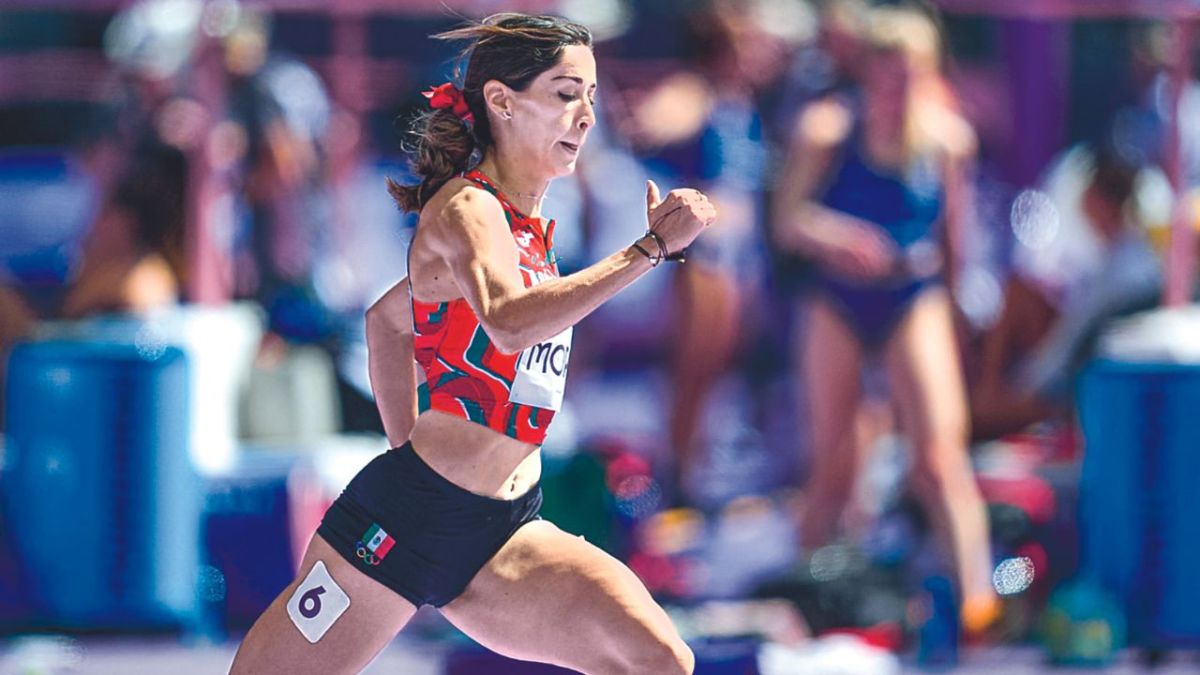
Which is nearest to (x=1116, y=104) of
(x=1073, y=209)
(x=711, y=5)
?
(x=1073, y=209)

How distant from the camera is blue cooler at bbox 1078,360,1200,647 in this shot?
6547mm

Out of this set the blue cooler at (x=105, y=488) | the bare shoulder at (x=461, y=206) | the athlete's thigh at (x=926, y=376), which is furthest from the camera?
the blue cooler at (x=105, y=488)

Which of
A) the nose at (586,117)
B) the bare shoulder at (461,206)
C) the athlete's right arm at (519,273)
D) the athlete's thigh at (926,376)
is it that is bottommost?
the athlete's thigh at (926,376)

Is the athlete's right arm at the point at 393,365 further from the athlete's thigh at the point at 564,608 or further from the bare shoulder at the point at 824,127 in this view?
the bare shoulder at the point at 824,127

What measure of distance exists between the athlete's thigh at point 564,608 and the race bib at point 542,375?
0.26 meters

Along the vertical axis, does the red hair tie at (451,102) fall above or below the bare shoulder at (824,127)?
above

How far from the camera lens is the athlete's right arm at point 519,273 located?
11.8ft

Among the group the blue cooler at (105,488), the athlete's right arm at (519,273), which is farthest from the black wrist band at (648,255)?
the blue cooler at (105,488)

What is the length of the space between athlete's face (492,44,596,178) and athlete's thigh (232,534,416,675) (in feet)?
2.84

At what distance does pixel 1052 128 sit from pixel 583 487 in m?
4.57

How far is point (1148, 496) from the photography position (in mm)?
6602

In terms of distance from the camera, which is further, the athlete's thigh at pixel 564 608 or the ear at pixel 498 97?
the ear at pixel 498 97

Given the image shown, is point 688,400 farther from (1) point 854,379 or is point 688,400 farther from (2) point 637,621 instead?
(2) point 637,621

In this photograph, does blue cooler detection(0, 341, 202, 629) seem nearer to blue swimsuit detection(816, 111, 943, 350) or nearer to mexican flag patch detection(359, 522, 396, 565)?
blue swimsuit detection(816, 111, 943, 350)
